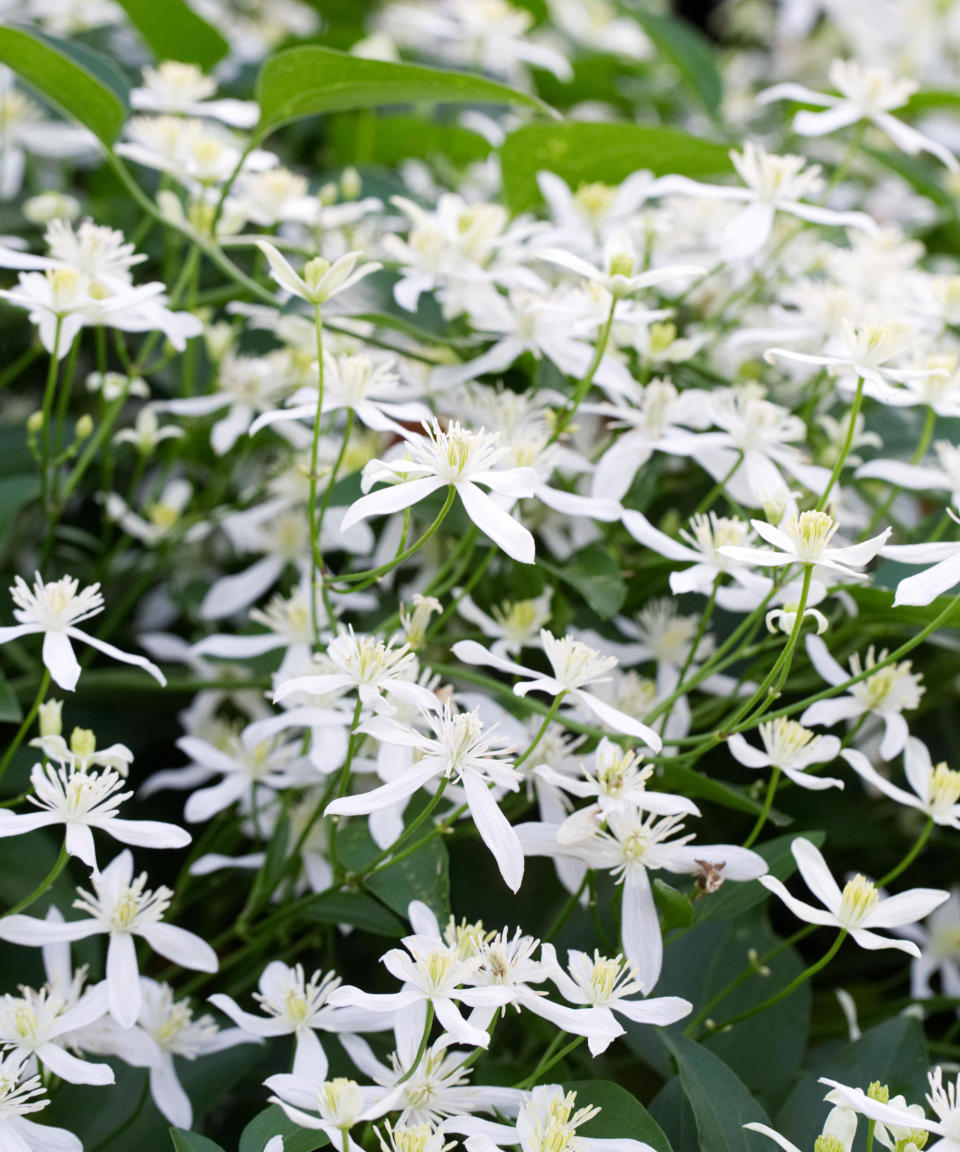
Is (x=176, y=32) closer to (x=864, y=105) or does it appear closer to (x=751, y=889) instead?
(x=864, y=105)

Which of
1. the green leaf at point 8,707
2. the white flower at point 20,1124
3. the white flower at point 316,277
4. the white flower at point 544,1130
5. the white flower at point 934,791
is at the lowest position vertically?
the white flower at point 20,1124

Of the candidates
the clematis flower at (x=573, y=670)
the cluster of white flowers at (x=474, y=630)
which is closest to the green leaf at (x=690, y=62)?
the cluster of white flowers at (x=474, y=630)

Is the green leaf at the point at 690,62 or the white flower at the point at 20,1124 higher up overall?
the green leaf at the point at 690,62

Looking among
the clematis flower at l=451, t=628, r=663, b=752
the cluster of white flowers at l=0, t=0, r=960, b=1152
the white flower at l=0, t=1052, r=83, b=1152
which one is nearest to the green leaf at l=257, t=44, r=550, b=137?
the cluster of white flowers at l=0, t=0, r=960, b=1152

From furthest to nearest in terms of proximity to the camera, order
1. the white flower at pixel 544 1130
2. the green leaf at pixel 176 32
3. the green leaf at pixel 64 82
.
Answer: the green leaf at pixel 176 32, the green leaf at pixel 64 82, the white flower at pixel 544 1130

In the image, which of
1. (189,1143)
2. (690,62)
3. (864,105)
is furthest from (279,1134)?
(690,62)

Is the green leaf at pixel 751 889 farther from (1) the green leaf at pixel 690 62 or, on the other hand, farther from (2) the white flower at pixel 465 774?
(1) the green leaf at pixel 690 62

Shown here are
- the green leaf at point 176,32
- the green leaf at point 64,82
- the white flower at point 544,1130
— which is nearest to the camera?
the white flower at point 544,1130
